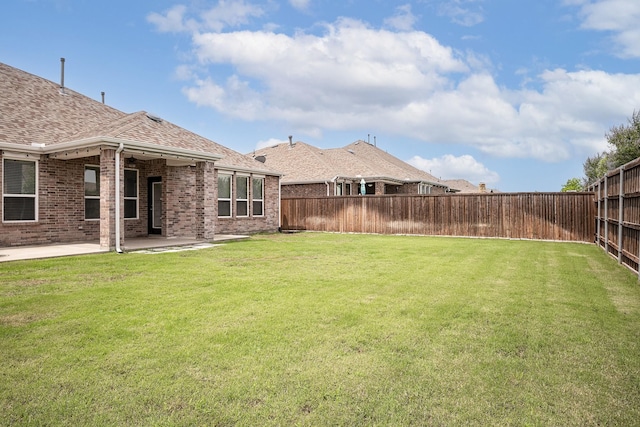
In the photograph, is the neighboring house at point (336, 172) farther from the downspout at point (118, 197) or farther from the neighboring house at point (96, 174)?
the downspout at point (118, 197)

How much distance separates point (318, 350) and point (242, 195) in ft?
49.4

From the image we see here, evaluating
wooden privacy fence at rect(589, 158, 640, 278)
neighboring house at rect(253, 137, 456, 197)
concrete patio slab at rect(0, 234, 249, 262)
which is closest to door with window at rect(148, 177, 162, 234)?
concrete patio slab at rect(0, 234, 249, 262)

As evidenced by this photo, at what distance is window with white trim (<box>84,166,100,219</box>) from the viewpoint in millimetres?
13039

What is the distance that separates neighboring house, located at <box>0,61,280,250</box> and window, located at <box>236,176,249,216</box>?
0.75 ft

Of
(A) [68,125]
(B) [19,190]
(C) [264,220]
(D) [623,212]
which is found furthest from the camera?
(C) [264,220]

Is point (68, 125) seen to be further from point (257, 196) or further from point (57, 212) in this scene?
point (257, 196)

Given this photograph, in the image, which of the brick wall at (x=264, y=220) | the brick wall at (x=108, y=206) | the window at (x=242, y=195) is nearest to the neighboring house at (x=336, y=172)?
the brick wall at (x=264, y=220)

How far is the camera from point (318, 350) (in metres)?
3.53

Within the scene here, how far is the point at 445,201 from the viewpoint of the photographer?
1705cm

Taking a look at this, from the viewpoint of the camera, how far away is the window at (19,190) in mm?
Result: 11141

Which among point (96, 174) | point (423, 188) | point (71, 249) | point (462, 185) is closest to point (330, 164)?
point (423, 188)

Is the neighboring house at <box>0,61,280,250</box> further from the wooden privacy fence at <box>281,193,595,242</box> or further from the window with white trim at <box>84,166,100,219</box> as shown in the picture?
the wooden privacy fence at <box>281,193,595,242</box>

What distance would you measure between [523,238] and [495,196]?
1961mm

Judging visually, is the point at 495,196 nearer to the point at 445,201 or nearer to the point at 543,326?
the point at 445,201
